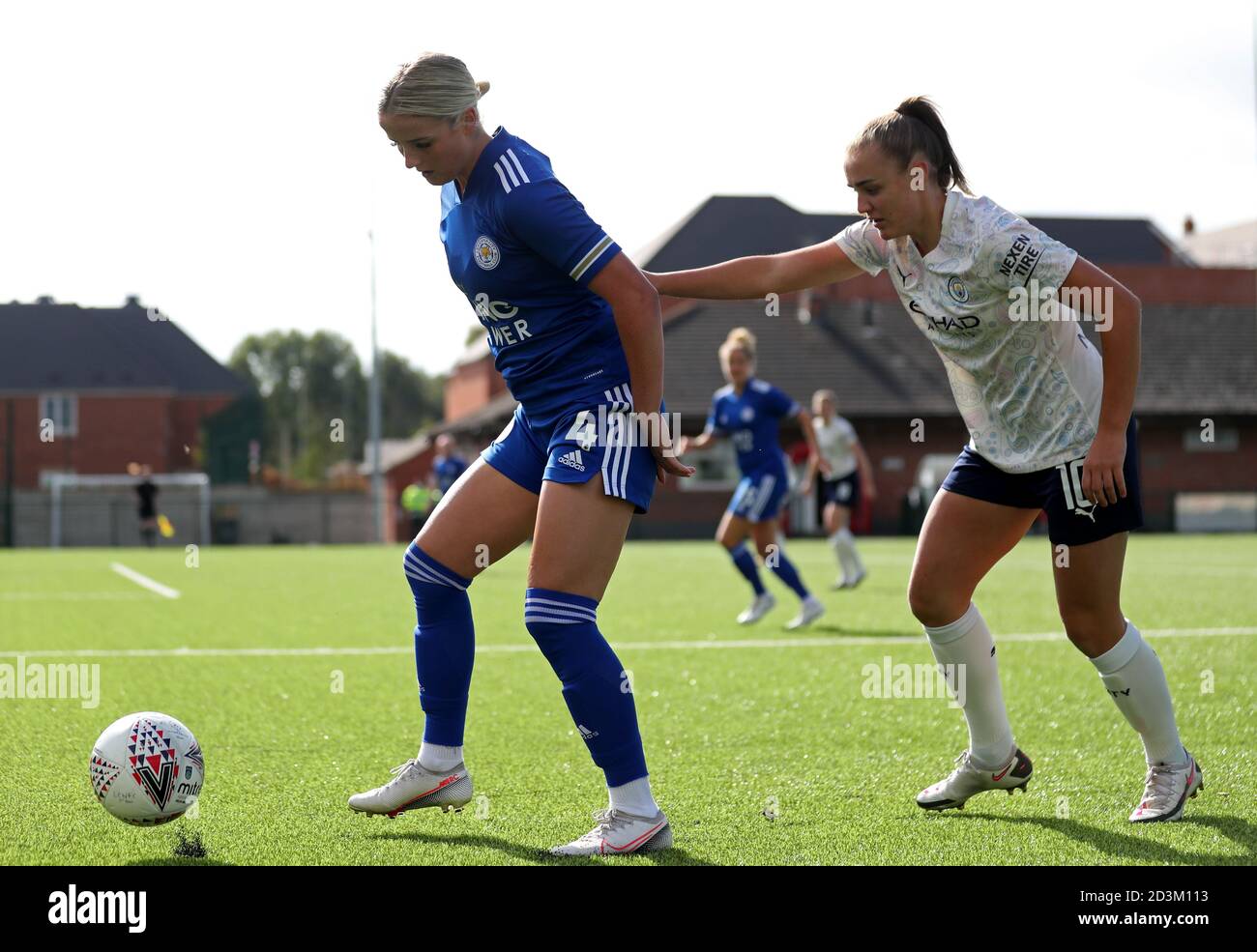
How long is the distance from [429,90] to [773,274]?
49.7 inches

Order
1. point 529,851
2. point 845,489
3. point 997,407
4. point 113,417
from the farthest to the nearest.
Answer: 1. point 113,417
2. point 845,489
3. point 997,407
4. point 529,851

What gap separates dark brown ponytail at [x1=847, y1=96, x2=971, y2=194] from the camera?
4.01 m

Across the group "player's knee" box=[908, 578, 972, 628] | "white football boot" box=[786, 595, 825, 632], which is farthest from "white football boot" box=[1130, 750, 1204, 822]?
"white football boot" box=[786, 595, 825, 632]

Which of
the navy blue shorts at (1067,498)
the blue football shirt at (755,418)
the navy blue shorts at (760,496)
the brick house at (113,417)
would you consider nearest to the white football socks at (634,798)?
the navy blue shorts at (1067,498)

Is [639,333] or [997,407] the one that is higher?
[639,333]

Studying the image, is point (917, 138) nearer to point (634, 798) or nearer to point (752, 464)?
point (634, 798)

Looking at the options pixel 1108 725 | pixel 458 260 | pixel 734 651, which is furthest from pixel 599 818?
pixel 734 651

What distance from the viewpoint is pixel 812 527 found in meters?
40.3

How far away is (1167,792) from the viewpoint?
4.32 meters

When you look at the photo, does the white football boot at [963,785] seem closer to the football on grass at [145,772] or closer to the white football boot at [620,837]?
the white football boot at [620,837]

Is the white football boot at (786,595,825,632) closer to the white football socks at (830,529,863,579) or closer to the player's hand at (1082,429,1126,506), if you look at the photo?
the white football socks at (830,529,863,579)

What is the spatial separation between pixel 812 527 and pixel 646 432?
121 feet

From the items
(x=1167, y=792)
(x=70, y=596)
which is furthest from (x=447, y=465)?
(x=1167, y=792)

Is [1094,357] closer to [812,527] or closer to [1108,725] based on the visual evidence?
[1108,725]
